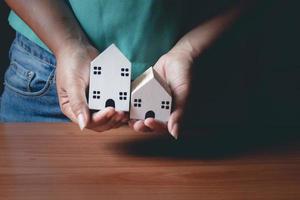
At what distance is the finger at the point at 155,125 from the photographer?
626 millimetres

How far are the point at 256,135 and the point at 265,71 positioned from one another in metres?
0.43

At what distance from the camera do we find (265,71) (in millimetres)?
1138

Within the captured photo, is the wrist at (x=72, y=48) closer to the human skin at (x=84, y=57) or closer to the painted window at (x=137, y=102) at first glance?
the human skin at (x=84, y=57)

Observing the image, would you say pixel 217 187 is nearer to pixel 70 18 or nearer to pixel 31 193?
pixel 31 193

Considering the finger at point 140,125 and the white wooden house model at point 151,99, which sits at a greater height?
the white wooden house model at point 151,99

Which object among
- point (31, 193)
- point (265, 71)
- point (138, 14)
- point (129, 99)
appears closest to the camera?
point (31, 193)

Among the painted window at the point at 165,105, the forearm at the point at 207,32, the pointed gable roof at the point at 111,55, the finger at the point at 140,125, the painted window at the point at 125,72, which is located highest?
the forearm at the point at 207,32

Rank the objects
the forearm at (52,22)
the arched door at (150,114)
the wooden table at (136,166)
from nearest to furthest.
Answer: the wooden table at (136,166), the arched door at (150,114), the forearm at (52,22)

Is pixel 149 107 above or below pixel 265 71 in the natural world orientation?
below

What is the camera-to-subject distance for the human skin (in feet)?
2.09

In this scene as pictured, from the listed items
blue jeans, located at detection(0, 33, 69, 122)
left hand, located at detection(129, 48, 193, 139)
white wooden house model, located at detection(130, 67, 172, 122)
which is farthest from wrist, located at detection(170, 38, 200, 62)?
blue jeans, located at detection(0, 33, 69, 122)

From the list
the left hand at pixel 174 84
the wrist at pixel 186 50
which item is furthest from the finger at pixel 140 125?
the wrist at pixel 186 50

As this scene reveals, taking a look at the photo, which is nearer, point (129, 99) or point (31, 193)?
point (31, 193)

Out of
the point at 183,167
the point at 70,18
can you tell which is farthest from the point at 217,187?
the point at 70,18
